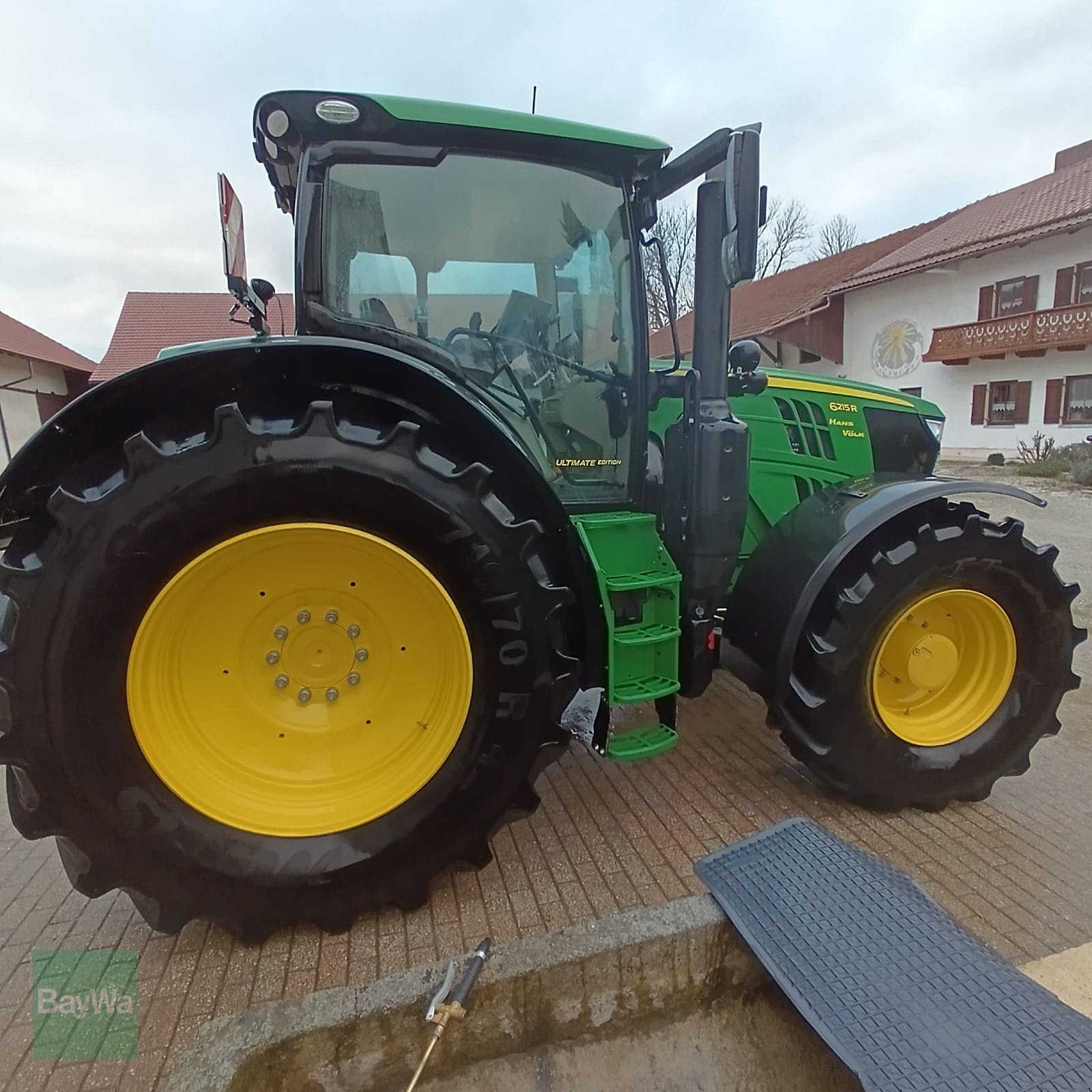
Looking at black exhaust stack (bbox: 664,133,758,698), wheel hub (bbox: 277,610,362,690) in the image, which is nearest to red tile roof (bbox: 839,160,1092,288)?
black exhaust stack (bbox: 664,133,758,698)

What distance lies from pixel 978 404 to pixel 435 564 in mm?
21599

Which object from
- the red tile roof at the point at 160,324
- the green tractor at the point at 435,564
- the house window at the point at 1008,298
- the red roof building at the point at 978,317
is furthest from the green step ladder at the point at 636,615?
the house window at the point at 1008,298

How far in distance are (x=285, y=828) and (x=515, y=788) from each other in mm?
633

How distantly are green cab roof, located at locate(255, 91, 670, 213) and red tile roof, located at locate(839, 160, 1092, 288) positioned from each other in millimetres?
19047

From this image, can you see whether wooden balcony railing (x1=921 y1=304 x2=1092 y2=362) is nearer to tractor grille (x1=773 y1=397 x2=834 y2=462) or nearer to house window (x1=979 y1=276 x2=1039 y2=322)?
house window (x1=979 y1=276 x2=1039 y2=322)

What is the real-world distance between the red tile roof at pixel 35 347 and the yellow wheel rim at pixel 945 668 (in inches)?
699

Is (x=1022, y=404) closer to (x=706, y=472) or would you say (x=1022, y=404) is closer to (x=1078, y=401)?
(x=1078, y=401)

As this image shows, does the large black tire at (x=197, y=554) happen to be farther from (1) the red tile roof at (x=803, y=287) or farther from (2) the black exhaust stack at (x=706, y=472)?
(1) the red tile roof at (x=803, y=287)

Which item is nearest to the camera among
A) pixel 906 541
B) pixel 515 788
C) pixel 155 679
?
pixel 155 679

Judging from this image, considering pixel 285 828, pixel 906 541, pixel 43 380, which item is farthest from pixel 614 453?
pixel 43 380

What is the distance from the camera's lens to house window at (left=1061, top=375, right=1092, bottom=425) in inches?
658

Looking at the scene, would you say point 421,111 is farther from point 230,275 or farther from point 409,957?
point 409,957

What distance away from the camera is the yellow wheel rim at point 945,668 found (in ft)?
8.21

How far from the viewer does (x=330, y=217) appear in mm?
2078
